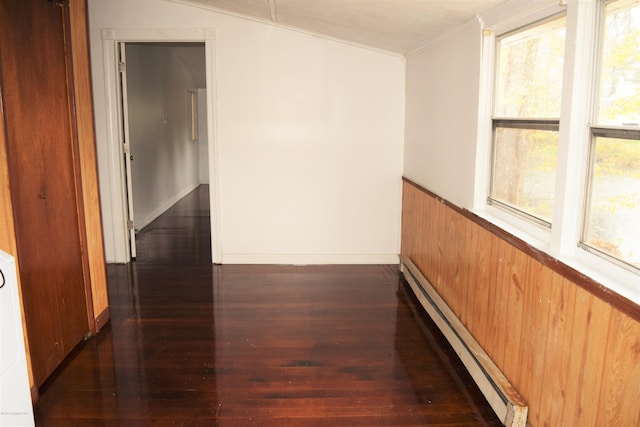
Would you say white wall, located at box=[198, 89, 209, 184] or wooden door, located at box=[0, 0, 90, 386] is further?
white wall, located at box=[198, 89, 209, 184]

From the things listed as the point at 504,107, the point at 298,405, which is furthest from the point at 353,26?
the point at 298,405

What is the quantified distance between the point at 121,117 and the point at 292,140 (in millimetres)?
1606

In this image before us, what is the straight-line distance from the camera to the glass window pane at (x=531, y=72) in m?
2.22

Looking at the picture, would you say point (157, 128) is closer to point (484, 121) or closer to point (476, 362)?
point (484, 121)


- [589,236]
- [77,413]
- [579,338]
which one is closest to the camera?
[579,338]

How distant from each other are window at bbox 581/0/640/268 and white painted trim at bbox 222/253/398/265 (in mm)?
3104

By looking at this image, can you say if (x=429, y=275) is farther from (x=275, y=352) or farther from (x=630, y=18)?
(x=630, y=18)

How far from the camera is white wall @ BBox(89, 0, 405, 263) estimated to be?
466 centimetres

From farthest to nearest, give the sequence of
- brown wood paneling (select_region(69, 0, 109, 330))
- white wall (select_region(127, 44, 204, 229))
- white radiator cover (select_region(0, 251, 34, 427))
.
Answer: white wall (select_region(127, 44, 204, 229)), brown wood paneling (select_region(69, 0, 109, 330)), white radiator cover (select_region(0, 251, 34, 427))

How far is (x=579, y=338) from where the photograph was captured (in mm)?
1837

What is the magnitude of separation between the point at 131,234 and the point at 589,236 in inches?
165

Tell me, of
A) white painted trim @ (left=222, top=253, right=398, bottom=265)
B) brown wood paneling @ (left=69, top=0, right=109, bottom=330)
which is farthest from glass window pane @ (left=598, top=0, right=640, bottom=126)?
white painted trim @ (left=222, top=253, right=398, bottom=265)

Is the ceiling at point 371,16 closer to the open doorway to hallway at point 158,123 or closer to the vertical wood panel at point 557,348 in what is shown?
the open doorway to hallway at point 158,123

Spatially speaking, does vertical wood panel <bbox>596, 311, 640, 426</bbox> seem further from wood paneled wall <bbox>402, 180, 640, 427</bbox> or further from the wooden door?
the wooden door
